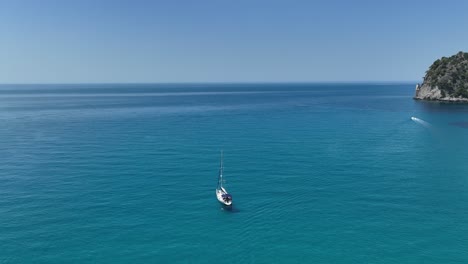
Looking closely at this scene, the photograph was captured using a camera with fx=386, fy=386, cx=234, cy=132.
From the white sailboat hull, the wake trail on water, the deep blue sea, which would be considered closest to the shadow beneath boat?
the deep blue sea

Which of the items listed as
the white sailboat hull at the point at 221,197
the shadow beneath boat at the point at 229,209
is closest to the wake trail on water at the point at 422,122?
the white sailboat hull at the point at 221,197

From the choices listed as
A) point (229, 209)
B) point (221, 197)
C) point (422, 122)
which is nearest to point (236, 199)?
point (221, 197)

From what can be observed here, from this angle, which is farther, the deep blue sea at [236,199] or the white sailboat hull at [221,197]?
the white sailboat hull at [221,197]

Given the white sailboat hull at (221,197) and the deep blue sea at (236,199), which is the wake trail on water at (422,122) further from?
the white sailboat hull at (221,197)

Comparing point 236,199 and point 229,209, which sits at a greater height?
point 236,199

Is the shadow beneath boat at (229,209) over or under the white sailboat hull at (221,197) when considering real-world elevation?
under

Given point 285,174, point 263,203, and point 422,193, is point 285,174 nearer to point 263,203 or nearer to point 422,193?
point 263,203

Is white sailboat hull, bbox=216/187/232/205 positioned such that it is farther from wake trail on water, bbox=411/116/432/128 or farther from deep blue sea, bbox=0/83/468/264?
wake trail on water, bbox=411/116/432/128

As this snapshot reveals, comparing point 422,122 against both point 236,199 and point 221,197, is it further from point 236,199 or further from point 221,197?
point 221,197
